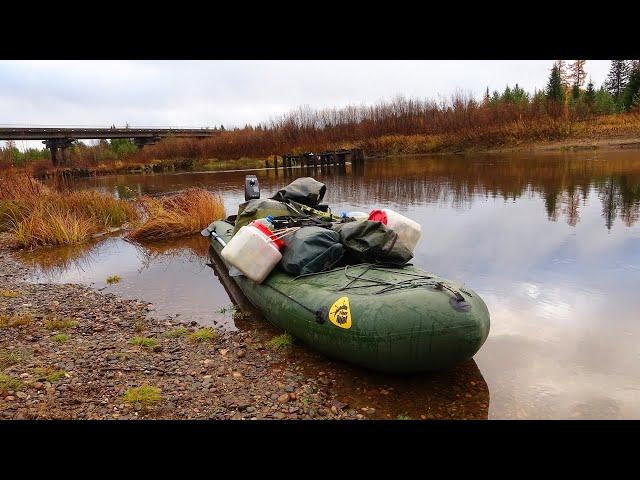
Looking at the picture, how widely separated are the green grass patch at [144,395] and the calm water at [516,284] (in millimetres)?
1609

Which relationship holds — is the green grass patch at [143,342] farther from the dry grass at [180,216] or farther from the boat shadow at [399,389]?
the dry grass at [180,216]

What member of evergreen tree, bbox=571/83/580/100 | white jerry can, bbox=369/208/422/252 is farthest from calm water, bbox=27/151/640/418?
evergreen tree, bbox=571/83/580/100

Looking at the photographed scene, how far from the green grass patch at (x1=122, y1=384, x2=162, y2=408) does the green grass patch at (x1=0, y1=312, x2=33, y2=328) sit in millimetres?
2649

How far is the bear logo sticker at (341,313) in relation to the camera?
4406mm

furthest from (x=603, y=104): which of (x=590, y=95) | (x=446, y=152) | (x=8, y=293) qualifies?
(x=8, y=293)

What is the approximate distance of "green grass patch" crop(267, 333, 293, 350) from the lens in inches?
209

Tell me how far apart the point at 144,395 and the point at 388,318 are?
7.72 ft

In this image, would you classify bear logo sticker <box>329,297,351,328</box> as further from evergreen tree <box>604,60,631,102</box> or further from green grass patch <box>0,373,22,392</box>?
evergreen tree <box>604,60,631,102</box>

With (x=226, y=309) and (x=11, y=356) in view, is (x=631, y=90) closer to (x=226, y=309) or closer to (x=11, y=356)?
(x=226, y=309)

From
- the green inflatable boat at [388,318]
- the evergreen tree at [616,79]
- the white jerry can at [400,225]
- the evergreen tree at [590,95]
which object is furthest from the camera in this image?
the evergreen tree at [616,79]

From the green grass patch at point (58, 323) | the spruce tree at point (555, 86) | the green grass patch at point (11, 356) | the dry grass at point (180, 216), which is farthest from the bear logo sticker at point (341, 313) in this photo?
the spruce tree at point (555, 86)
